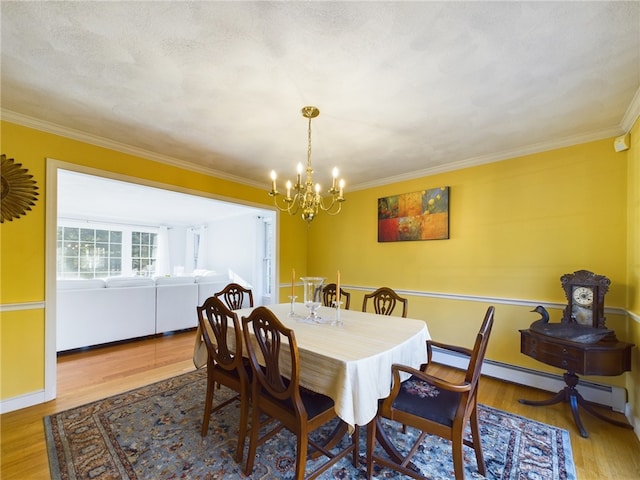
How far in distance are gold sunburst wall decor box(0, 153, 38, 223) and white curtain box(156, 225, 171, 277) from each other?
244 inches

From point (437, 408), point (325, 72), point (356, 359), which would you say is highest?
point (325, 72)

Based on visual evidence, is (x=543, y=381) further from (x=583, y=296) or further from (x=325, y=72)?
(x=325, y=72)

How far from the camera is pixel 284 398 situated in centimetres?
150

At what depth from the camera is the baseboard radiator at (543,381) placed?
2.40 meters

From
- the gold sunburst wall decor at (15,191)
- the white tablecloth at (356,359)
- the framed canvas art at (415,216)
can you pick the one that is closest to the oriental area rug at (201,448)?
the white tablecloth at (356,359)

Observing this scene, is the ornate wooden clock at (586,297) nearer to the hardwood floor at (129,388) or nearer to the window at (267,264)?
the hardwood floor at (129,388)

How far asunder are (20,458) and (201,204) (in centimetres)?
438

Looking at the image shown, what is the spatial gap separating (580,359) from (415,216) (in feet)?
7.04

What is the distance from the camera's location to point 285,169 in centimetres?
362

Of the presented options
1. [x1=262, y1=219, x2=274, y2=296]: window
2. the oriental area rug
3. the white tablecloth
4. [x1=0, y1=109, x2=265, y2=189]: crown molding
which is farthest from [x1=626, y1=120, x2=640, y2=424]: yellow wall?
[x1=262, y1=219, x2=274, y2=296]: window

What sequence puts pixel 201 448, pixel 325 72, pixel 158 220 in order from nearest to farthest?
1. pixel 325 72
2. pixel 201 448
3. pixel 158 220

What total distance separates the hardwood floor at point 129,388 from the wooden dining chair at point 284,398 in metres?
1.33

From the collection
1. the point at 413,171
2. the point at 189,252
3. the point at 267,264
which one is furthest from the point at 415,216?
the point at 189,252

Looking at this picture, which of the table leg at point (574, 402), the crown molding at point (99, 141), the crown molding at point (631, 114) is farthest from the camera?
the crown molding at point (99, 141)
